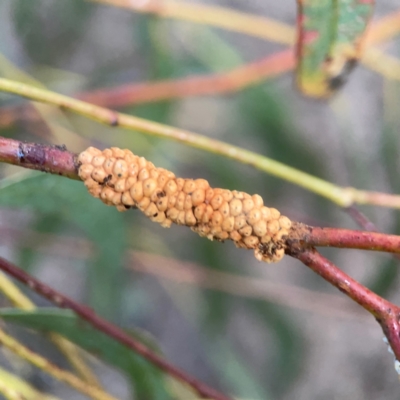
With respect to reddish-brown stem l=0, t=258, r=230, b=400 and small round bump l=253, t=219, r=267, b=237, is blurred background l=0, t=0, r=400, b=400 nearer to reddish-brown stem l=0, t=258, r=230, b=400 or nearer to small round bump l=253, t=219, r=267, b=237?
reddish-brown stem l=0, t=258, r=230, b=400

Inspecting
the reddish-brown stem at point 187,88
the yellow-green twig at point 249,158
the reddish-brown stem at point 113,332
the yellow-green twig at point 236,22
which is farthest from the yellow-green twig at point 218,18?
the reddish-brown stem at point 113,332

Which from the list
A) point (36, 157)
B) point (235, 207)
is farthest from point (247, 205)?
point (36, 157)

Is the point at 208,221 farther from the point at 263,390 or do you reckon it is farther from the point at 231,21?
the point at 263,390

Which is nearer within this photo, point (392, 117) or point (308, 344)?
point (392, 117)

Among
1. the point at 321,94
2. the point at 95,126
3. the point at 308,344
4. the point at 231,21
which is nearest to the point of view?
the point at 321,94

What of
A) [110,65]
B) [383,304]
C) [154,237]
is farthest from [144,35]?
[383,304]

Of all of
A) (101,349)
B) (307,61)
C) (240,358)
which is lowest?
(101,349)

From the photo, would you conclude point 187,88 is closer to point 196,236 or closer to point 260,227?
point 196,236
